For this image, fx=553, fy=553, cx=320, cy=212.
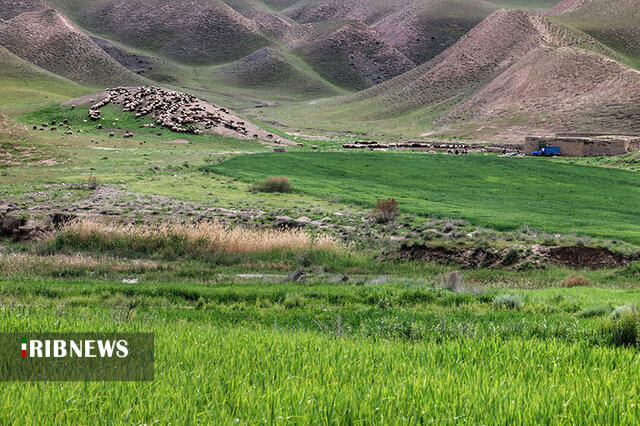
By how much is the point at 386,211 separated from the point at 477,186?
19698 mm

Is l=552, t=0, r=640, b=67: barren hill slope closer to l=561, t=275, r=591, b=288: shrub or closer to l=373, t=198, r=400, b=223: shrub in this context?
l=373, t=198, r=400, b=223: shrub

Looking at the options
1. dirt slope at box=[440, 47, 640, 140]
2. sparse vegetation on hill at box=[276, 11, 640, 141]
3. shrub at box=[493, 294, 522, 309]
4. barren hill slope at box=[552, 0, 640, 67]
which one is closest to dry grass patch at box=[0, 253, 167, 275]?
shrub at box=[493, 294, 522, 309]

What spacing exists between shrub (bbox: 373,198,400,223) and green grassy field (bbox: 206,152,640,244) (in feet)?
7.80

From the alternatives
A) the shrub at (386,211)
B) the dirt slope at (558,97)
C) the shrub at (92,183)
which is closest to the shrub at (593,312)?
the shrub at (386,211)

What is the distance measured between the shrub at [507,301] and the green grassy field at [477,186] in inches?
653

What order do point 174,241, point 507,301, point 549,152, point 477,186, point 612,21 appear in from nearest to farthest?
1. point 507,301
2. point 174,241
3. point 477,186
4. point 549,152
5. point 612,21

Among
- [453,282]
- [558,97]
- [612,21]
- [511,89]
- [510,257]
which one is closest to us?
[453,282]

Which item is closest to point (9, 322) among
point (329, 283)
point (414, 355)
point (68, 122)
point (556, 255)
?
point (414, 355)

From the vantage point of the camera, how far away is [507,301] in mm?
15031

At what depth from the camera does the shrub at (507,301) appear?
1461cm

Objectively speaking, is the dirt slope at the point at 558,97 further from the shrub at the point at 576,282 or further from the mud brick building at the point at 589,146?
the shrub at the point at 576,282

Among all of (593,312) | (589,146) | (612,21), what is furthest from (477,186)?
(612,21)

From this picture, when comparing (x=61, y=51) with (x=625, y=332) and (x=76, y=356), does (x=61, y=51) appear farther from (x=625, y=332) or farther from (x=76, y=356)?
(x=625, y=332)

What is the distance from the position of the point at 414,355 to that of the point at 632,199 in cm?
4494
